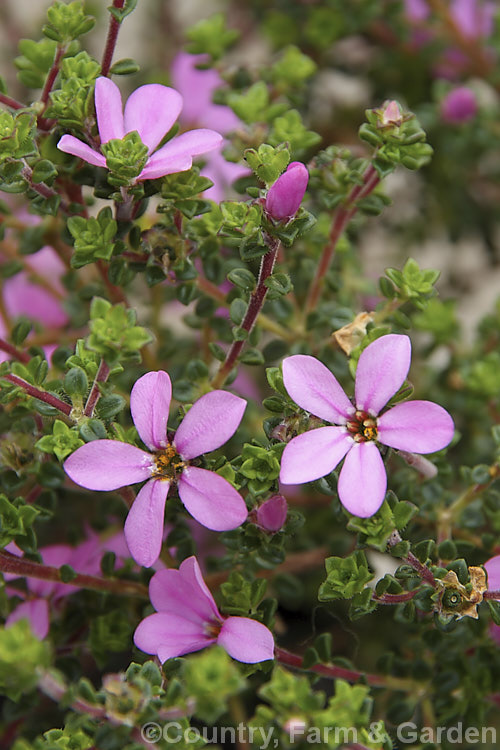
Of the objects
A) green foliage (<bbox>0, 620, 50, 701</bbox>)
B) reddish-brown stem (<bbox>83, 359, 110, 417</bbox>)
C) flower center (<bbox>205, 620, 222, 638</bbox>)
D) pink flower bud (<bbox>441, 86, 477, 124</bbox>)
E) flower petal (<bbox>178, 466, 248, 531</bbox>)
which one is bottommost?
flower center (<bbox>205, 620, 222, 638</bbox>)

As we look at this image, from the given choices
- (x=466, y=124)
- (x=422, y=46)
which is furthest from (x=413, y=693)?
(x=422, y=46)

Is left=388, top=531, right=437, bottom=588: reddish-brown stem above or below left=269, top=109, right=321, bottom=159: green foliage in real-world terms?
below

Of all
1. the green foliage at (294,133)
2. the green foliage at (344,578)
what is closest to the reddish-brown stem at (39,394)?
the green foliage at (344,578)

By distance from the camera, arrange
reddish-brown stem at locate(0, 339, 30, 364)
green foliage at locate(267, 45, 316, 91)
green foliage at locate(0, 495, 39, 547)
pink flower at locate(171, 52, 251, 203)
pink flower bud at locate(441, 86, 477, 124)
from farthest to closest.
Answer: pink flower at locate(171, 52, 251, 203) < pink flower bud at locate(441, 86, 477, 124) < green foliage at locate(267, 45, 316, 91) < reddish-brown stem at locate(0, 339, 30, 364) < green foliage at locate(0, 495, 39, 547)

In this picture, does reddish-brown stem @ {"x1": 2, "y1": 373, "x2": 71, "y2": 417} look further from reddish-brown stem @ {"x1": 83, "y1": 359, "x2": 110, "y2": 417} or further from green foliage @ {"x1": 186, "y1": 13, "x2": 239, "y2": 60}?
green foliage @ {"x1": 186, "y1": 13, "x2": 239, "y2": 60}

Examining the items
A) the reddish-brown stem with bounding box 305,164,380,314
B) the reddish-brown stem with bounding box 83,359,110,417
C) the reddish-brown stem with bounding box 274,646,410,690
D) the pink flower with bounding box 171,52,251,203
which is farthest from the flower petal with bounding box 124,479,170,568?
the pink flower with bounding box 171,52,251,203

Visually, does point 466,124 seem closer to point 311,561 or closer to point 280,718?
point 311,561
